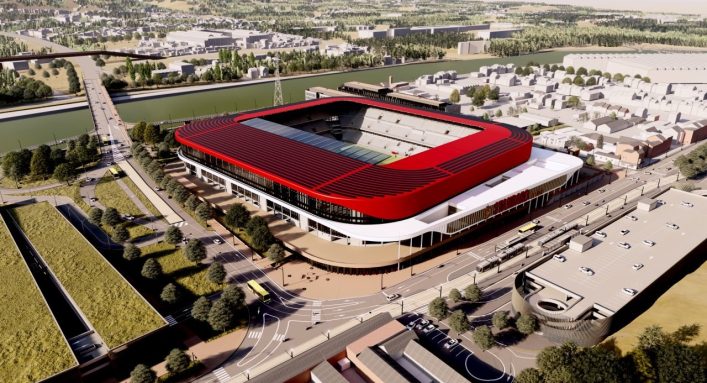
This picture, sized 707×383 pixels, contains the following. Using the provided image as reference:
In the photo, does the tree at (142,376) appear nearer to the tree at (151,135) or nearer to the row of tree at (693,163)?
the tree at (151,135)

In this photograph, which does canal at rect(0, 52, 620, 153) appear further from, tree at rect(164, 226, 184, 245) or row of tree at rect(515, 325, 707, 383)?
row of tree at rect(515, 325, 707, 383)

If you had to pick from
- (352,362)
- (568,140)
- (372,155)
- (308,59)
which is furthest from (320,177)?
(308,59)

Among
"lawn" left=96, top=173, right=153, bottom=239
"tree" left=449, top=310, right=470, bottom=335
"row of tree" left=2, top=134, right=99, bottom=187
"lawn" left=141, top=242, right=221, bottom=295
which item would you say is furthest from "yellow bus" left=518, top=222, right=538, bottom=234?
"row of tree" left=2, top=134, right=99, bottom=187

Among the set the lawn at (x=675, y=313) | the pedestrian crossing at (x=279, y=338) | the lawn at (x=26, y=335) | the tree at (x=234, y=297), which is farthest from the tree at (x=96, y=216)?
the lawn at (x=675, y=313)

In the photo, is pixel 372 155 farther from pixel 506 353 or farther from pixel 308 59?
pixel 308 59

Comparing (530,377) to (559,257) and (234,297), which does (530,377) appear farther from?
(234,297)

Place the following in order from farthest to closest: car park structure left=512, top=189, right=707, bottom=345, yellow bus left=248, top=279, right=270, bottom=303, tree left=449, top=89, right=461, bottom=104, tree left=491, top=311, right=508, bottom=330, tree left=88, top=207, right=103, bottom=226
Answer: tree left=449, top=89, right=461, bottom=104 → tree left=88, top=207, right=103, bottom=226 → yellow bus left=248, top=279, right=270, bottom=303 → tree left=491, top=311, right=508, bottom=330 → car park structure left=512, top=189, right=707, bottom=345
